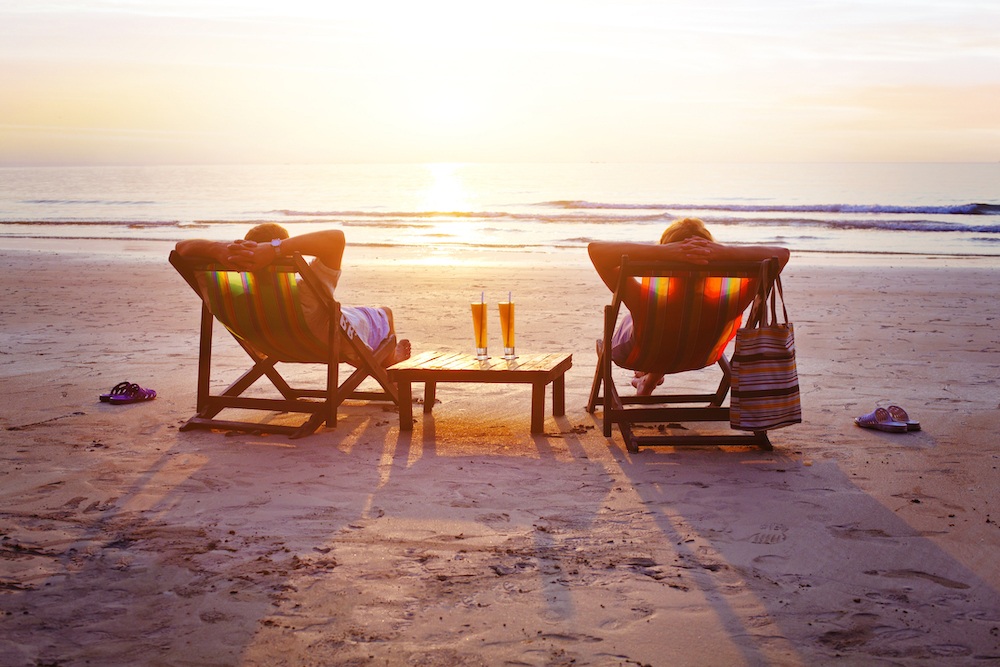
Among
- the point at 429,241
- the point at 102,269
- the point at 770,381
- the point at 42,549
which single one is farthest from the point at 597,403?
the point at 429,241

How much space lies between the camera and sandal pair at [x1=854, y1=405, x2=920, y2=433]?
435cm

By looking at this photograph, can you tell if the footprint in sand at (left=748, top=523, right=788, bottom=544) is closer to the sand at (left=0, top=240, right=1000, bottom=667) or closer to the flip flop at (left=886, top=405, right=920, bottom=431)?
the sand at (left=0, top=240, right=1000, bottom=667)

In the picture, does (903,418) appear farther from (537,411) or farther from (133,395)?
(133,395)

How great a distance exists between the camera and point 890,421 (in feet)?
14.4

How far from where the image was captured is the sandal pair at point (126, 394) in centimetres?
487

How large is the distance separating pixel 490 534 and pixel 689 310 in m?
1.73

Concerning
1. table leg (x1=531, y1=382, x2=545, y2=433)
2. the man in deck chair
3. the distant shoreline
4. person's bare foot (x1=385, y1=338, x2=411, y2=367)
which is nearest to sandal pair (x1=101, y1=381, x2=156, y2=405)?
the man in deck chair

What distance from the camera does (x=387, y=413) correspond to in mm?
4918

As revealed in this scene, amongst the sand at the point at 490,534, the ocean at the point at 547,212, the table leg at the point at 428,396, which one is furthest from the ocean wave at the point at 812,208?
the table leg at the point at 428,396

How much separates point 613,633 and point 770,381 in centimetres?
187

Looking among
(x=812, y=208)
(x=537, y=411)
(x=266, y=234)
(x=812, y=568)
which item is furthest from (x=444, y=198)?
(x=812, y=568)

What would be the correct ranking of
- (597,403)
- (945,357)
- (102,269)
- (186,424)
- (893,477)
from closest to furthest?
(893,477) < (186,424) < (597,403) < (945,357) < (102,269)

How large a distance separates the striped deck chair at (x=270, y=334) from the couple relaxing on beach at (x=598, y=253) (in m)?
0.07

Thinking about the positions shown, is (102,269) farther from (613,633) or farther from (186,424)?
(613,633)
